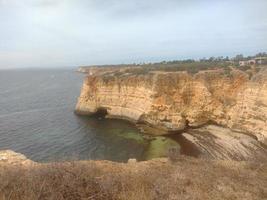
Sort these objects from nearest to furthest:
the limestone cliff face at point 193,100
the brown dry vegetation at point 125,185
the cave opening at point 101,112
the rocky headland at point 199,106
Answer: the brown dry vegetation at point 125,185, the rocky headland at point 199,106, the limestone cliff face at point 193,100, the cave opening at point 101,112

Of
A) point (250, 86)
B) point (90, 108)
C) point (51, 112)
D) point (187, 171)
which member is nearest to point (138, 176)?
point (187, 171)

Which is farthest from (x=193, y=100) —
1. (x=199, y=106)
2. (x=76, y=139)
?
(x=76, y=139)

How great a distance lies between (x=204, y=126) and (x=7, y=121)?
2621 cm

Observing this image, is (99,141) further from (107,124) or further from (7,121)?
(7,121)

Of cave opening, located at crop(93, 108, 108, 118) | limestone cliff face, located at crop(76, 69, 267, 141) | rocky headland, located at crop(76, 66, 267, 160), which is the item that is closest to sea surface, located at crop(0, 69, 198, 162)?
cave opening, located at crop(93, 108, 108, 118)

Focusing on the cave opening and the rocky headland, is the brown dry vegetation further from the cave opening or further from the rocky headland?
the cave opening

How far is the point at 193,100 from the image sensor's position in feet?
104

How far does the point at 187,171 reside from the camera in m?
8.59

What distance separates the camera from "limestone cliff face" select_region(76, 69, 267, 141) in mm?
25656

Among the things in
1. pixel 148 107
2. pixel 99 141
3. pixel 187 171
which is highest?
pixel 187 171

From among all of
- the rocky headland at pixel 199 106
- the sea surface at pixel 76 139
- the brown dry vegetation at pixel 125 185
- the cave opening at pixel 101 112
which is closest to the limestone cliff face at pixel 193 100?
the rocky headland at pixel 199 106

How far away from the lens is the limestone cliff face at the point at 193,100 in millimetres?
25656

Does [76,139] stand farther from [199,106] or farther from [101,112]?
[199,106]

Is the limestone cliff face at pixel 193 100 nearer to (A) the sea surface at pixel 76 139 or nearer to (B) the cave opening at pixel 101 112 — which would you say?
(B) the cave opening at pixel 101 112
